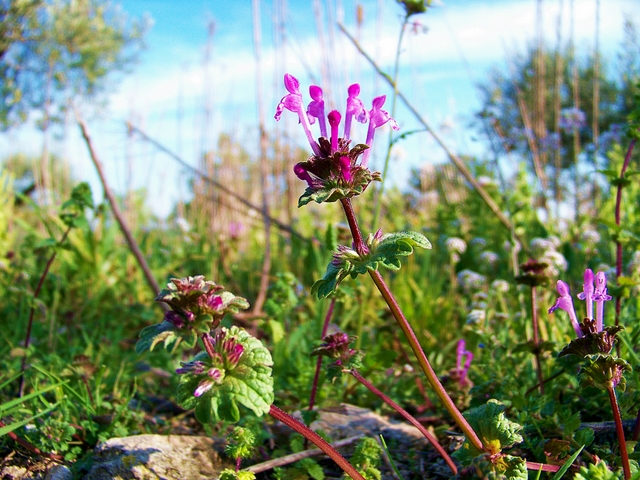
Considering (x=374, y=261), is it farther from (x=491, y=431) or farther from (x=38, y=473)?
(x=38, y=473)

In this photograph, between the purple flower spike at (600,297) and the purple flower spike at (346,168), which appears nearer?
the purple flower spike at (346,168)

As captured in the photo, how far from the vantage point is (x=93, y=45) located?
33.4 ft

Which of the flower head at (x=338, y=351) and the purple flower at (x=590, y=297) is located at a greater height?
the purple flower at (x=590, y=297)

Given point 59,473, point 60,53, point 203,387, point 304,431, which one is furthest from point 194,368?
point 60,53

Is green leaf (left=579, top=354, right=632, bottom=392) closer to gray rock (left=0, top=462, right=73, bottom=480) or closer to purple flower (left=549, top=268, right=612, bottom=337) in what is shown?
purple flower (left=549, top=268, right=612, bottom=337)

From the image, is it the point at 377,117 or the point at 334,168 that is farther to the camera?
the point at 377,117

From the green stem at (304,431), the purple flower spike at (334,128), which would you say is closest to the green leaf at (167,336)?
the green stem at (304,431)

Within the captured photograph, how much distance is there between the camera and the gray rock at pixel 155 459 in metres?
1.43

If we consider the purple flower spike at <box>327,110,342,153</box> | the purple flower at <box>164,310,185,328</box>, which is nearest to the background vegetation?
the purple flower at <box>164,310,185,328</box>

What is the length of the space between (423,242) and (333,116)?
0.96 feet

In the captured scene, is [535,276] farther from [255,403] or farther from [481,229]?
[481,229]

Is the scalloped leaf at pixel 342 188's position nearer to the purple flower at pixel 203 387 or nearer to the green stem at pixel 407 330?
the green stem at pixel 407 330

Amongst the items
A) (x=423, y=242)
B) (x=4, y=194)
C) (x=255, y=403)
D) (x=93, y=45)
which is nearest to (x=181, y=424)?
(x=255, y=403)

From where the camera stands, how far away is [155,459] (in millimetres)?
1484
